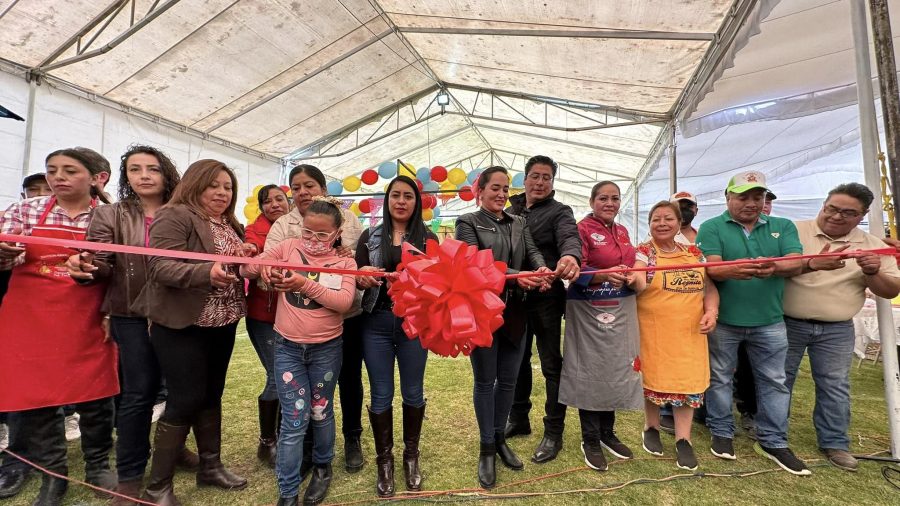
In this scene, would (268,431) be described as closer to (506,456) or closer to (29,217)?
(506,456)

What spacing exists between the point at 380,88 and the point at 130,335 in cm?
792

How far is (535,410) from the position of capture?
→ 3.04 metres

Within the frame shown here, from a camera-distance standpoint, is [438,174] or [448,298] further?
[438,174]

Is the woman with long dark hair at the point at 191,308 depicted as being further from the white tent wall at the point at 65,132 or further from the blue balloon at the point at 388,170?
the blue balloon at the point at 388,170

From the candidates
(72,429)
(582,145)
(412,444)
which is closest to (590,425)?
(412,444)

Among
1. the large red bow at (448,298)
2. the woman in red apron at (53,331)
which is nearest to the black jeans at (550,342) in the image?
the large red bow at (448,298)

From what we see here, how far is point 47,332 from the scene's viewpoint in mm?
1734

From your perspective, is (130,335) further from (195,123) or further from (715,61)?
(195,123)

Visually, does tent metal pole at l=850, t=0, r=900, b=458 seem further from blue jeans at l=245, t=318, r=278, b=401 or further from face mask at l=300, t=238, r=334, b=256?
blue jeans at l=245, t=318, r=278, b=401

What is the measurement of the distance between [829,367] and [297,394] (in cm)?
293

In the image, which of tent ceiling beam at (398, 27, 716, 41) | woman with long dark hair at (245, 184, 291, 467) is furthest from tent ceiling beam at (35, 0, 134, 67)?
woman with long dark hair at (245, 184, 291, 467)

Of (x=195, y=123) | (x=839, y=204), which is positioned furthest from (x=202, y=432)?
(x=195, y=123)

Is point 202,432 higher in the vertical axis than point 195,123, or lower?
lower

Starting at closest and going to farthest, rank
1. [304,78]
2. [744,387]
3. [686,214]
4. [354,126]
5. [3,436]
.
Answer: [3,436] → [744,387] → [686,214] → [304,78] → [354,126]
